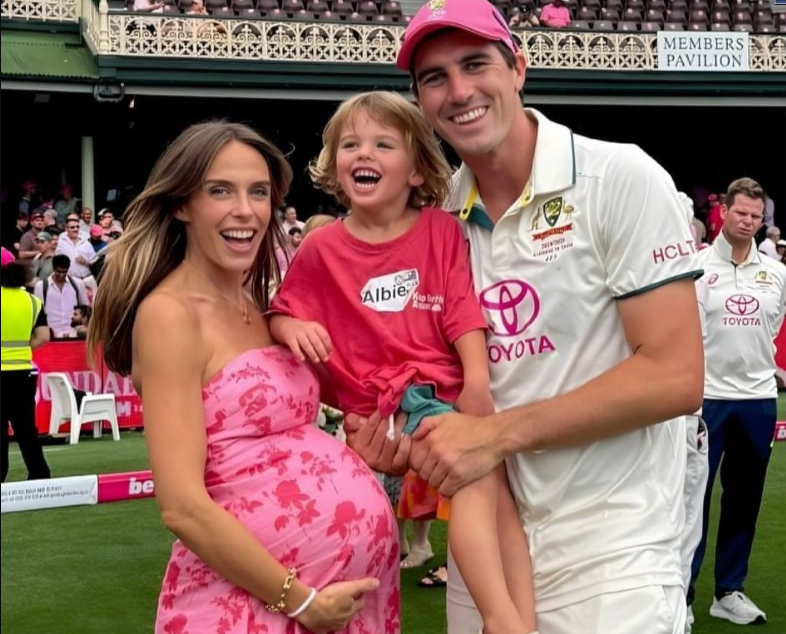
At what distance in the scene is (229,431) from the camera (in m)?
2.75

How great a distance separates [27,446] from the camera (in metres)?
10.2

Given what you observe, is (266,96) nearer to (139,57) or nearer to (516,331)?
(139,57)

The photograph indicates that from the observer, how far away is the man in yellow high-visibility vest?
10.3m

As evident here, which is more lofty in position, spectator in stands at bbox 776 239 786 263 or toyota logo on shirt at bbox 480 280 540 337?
toyota logo on shirt at bbox 480 280 540 337

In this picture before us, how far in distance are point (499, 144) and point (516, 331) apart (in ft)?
1.36

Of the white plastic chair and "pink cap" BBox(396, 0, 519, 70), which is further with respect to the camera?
the white plastic chair

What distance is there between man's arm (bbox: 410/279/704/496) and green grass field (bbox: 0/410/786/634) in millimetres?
3320

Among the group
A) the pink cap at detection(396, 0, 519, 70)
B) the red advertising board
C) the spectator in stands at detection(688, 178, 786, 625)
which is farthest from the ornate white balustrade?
the pink cap at detection(396, 0, 519, 70)

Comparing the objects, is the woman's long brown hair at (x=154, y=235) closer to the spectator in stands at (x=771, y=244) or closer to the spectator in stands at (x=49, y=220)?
the spectator in stands at (x=49, y=220)

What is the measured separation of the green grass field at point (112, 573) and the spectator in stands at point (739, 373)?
1.56ft

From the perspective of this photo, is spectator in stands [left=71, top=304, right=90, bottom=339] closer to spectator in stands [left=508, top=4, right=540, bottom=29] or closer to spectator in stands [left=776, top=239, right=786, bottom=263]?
spectator in stands [left=776, top=239, right=786, bottom=263]

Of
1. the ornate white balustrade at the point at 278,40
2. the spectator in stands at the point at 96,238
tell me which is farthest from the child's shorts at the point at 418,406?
the ornate white balustrade at the point at 278,40

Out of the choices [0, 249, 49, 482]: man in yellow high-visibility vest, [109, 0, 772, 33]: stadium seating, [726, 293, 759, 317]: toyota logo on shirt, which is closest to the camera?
[726, 293, 759, 317]: toyota logo on shirt

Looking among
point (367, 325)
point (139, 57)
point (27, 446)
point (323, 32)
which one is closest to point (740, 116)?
point (323, 32)
